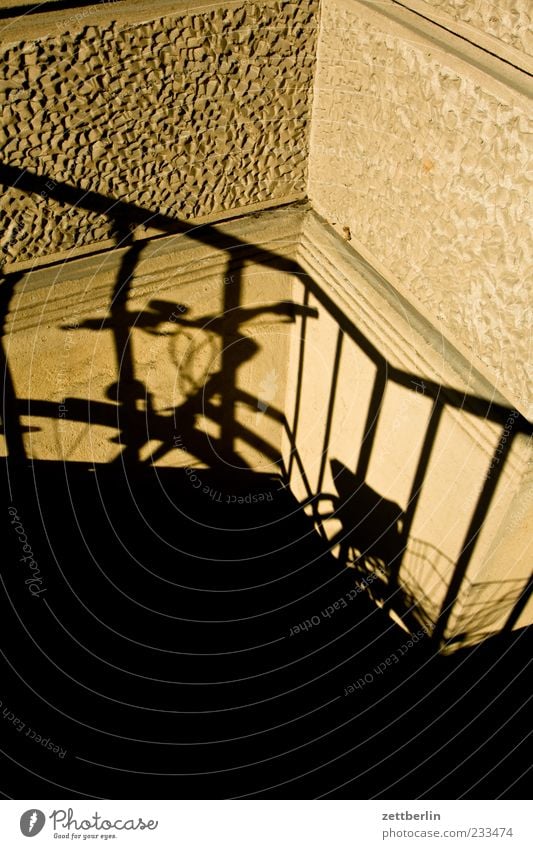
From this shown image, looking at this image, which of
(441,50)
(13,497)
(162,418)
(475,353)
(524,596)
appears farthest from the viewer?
(162,418)

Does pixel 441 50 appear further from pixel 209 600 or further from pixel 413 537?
pixel 209 600

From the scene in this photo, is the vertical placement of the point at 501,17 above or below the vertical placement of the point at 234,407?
above

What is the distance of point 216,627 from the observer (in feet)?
6.91

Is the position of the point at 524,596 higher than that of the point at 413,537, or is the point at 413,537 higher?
the point at 413,537

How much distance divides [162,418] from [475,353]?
1010 mm

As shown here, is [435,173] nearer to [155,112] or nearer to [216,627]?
[155,112]

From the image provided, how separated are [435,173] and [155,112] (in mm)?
681

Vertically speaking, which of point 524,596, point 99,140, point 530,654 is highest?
point 99,140

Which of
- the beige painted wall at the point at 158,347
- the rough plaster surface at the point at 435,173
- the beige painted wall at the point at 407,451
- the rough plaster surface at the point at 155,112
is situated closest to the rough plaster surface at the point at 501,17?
the rough plaster surface at the point at 435,173

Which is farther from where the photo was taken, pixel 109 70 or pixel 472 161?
pixel 109 70

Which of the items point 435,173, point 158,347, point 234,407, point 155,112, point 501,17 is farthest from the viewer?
point 234,407

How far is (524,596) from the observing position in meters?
1.81

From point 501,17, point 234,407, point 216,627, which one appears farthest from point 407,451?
point 501,17

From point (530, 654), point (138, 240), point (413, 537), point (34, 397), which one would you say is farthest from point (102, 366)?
point (530, 654)
